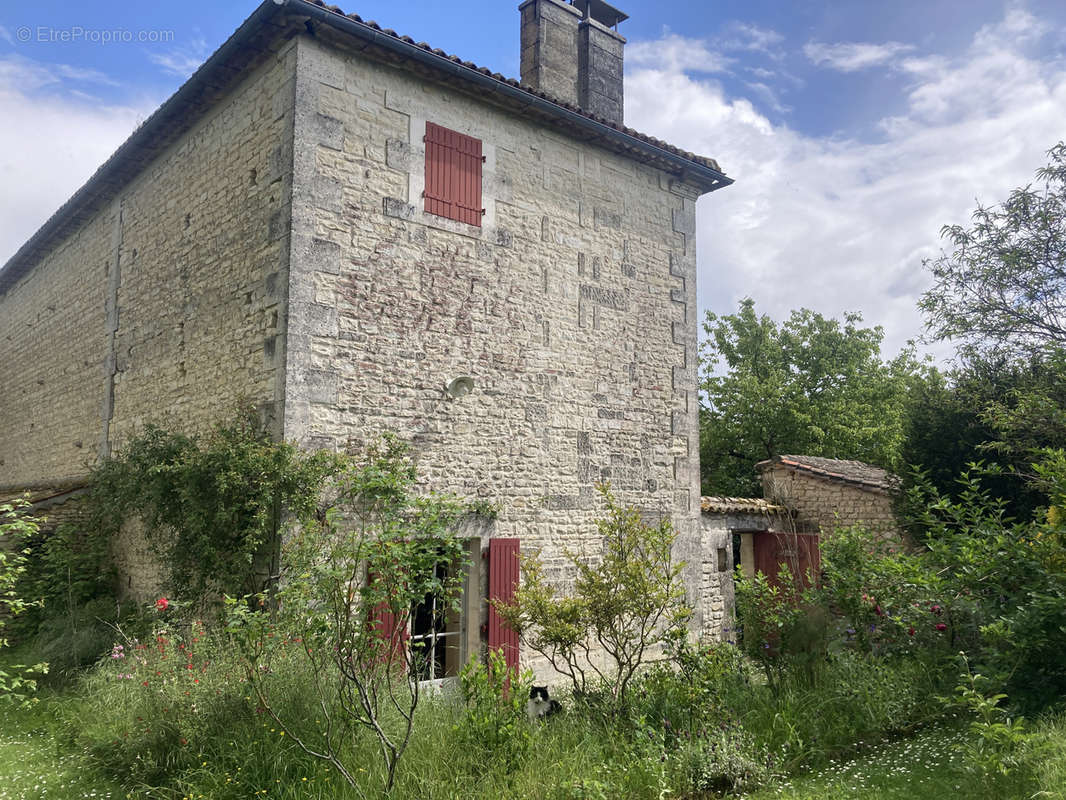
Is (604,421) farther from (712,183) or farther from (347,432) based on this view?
→ (712,183)

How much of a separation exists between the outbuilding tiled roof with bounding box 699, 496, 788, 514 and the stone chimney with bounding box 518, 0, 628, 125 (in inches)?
208

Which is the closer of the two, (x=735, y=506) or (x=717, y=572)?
(x=717, y=572)

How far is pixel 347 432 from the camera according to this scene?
22.2 feet

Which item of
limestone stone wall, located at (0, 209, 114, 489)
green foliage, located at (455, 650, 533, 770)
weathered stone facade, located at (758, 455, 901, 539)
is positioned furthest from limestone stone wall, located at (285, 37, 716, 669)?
limestone stone wall, located at (0, 209, 114, 489)

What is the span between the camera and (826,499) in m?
11.3

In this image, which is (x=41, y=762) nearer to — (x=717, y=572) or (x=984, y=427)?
(x=717, y=572)

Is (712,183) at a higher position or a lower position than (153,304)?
higher

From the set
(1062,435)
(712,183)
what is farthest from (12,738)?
(1062,435)

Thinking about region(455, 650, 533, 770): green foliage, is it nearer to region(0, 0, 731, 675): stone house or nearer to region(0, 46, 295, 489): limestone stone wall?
region(0, 0, 731, 675): stone house

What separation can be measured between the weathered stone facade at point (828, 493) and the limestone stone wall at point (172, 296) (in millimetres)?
7783

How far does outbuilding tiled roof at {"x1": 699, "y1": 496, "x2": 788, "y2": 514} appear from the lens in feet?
32.4

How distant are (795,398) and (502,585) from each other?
1379cm

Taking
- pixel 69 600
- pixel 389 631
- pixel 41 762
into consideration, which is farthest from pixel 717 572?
pixel 69 600

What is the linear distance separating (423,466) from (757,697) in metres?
3.60
